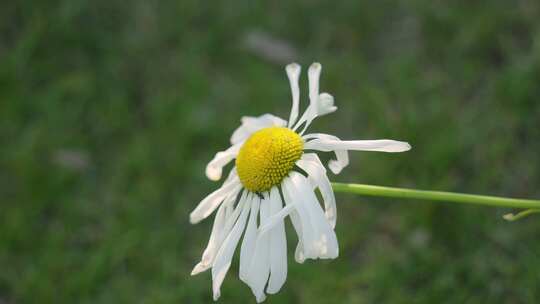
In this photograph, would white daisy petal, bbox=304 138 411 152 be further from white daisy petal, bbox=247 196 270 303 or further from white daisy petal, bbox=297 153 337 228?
white daisy petal, bbox=247 196 270 303

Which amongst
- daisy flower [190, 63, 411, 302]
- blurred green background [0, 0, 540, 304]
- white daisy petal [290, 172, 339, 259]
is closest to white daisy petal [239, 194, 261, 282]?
daisy flower [190, 63, 411, 302]

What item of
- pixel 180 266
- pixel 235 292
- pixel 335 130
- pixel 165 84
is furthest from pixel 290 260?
pixel 165 84

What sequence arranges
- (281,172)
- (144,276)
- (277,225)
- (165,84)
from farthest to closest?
(165,84), (144,276), (281,172), (277,225)

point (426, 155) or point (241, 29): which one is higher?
point (241, 29)

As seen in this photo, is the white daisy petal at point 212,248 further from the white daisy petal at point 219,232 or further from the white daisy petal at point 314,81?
the white daisy petal at point 314,81

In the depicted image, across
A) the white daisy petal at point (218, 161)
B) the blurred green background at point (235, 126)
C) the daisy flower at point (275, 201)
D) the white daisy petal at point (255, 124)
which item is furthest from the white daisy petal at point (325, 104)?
the blurred green background at point (235, 126)

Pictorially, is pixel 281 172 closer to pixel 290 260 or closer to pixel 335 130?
pixel 290 260
